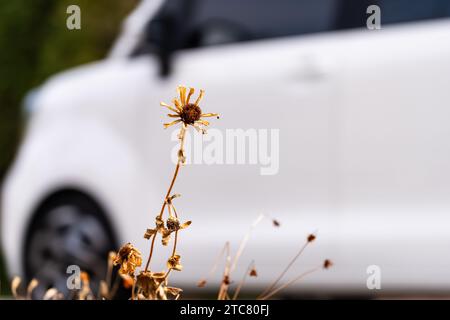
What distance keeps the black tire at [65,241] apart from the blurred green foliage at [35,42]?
13.6 ft

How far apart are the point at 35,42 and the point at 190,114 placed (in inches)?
323

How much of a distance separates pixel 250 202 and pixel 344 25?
0.75 metres

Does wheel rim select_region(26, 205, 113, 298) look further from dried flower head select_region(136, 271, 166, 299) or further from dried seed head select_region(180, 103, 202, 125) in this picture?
dried seed head select_region(180, 103, 202, 125)

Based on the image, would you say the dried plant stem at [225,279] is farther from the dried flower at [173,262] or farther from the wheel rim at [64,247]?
the wheel rim at [64,247]

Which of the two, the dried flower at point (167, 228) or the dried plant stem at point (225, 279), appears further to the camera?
the dried plant stem at point (225, 279)

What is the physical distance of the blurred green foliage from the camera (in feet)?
28.3

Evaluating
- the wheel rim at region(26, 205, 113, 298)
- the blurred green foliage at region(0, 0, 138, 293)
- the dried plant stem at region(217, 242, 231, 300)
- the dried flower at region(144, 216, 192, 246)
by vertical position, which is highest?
the blurred green foliage at region(0, 0, 138, 293)

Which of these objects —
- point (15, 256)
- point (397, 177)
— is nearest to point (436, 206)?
point (397, 177)

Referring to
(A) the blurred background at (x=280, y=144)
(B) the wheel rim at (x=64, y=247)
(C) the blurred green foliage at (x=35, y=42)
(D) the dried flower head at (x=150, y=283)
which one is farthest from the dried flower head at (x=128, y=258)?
(C) the blurred green foliage at (x=35, y=42)

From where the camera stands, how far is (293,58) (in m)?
3.93

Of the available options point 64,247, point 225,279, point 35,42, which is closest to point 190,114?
point 225,279

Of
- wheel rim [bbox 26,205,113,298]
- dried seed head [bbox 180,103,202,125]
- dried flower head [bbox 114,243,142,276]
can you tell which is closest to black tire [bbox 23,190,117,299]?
wheel rim [bbox 26,205,113,298]

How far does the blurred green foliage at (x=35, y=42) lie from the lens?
8.62m

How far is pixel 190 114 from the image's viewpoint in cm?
137
